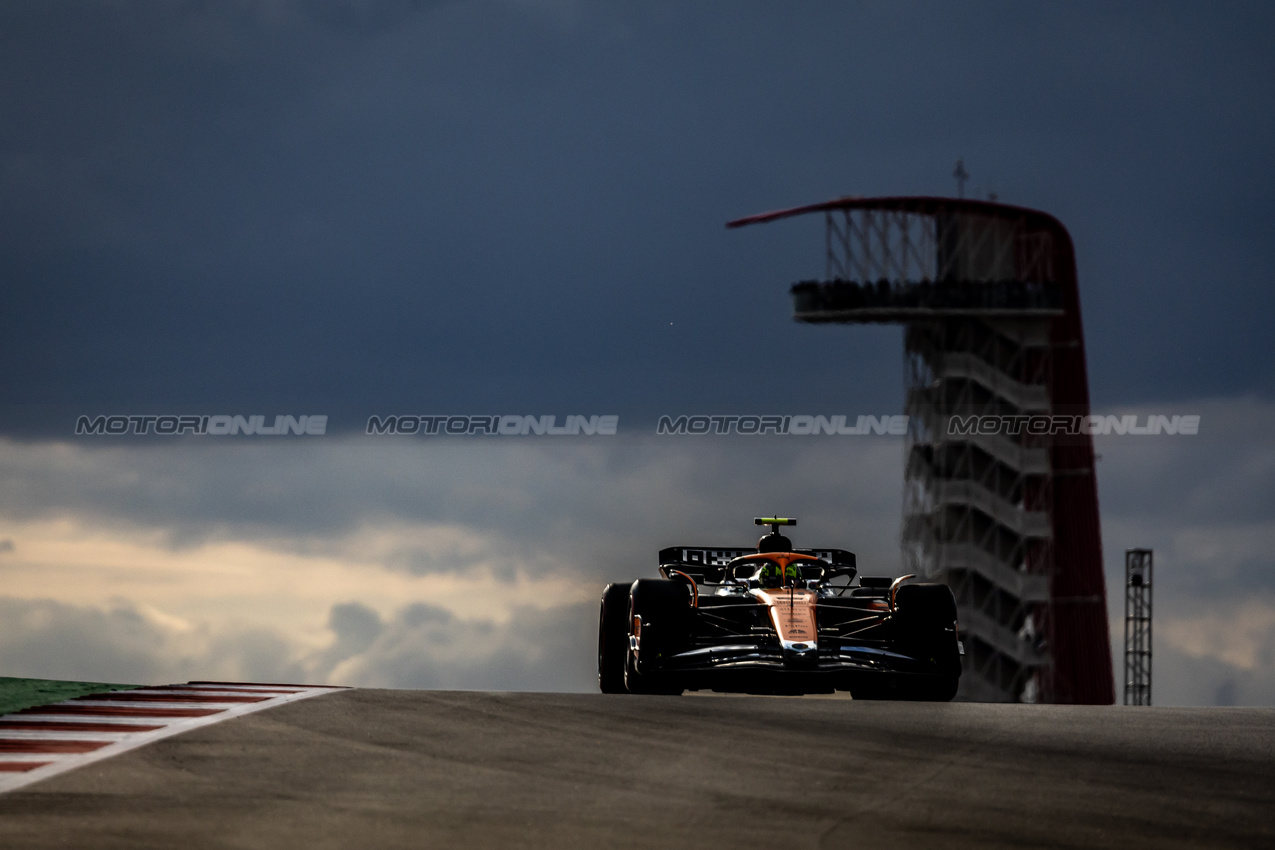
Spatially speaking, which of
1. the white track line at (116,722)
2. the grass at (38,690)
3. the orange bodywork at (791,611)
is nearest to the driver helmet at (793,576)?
the orange bodywork at (791,611)

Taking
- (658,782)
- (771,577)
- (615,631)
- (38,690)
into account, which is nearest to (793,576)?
(771,577)

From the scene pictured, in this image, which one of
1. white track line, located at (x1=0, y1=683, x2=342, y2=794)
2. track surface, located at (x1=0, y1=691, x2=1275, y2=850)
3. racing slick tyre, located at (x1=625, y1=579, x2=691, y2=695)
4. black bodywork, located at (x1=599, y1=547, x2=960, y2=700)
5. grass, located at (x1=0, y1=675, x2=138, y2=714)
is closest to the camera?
track surface, located at (x1=0, y1=691, x2=1275, y2=850)

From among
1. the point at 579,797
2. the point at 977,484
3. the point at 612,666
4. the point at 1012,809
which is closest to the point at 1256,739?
the point at 1012,809

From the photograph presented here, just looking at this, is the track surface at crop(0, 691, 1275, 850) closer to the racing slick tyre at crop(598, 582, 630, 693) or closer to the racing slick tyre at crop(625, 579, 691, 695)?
the racing slick tyre at crop(625, 579, 691, 695)

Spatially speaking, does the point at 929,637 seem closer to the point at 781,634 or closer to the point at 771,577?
the point at 781,634

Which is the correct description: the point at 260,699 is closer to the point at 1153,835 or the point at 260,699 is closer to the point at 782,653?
the point at 782,653

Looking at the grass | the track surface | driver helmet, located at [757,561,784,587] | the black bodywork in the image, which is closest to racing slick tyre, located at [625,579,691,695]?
the black bodywork

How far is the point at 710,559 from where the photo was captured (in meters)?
16.9

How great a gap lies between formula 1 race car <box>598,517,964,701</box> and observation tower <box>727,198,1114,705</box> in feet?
138

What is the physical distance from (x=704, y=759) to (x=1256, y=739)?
4.11 metres

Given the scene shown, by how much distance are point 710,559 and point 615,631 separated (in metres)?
1.78

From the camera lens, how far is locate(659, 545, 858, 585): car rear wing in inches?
656

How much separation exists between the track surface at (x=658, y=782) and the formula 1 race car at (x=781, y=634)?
2172 millimetres

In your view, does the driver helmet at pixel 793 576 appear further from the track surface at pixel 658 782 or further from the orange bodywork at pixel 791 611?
the track surface at pixel 658 782
